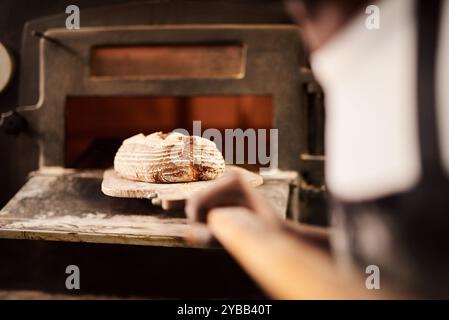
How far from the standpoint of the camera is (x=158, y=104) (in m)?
2.94

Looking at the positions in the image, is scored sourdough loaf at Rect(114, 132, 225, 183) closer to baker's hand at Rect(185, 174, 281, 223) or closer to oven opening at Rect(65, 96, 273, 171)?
baker's hand at Rect(185, 174, 281, 223)

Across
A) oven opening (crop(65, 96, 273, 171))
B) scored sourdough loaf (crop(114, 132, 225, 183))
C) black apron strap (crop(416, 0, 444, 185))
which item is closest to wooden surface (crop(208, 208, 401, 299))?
black apron strap (crop(416, 0, 444, 185))

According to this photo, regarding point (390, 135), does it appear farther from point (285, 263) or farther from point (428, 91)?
point (285, 263)

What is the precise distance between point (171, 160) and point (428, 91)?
0.88 m

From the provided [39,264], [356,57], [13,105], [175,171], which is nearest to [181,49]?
[175,171]

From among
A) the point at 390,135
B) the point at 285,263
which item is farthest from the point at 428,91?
the point at 285,263

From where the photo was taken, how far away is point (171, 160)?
61.0 inches

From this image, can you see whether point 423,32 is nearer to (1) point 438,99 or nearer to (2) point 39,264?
(1) point 438,99

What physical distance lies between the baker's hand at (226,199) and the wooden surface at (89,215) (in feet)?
0.39

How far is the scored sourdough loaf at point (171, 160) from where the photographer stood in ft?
5.08

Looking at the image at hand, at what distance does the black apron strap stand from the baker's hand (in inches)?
14.3

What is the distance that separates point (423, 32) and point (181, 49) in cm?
116

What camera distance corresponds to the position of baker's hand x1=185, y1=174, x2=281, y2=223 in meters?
1.08

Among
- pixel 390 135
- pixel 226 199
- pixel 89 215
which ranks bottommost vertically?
pixel 89 215
